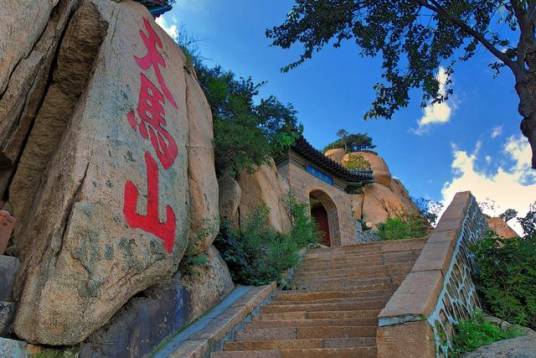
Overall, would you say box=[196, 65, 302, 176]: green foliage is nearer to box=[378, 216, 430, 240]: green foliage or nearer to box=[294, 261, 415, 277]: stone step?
box=[294, 261, 415, 277]: stone step

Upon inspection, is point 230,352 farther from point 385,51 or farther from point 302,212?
point 385,51

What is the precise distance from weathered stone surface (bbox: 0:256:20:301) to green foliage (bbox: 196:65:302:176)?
3405 mm

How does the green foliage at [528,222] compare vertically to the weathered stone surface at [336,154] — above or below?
below

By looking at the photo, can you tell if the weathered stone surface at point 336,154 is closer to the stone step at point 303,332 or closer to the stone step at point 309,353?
the stone step at point 303,332

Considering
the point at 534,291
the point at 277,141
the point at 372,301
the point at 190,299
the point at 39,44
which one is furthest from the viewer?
the point at 277,141

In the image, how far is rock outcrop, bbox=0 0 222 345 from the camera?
2.53 m

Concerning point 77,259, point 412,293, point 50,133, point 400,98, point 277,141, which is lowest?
point 412,293

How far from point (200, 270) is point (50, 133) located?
2158 mm

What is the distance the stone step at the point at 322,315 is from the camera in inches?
157

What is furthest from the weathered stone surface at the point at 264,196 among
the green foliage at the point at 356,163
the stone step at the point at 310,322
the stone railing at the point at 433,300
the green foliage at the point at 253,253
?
the green foliage at the point at 356,163

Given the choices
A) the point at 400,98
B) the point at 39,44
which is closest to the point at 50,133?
the point at 39,44

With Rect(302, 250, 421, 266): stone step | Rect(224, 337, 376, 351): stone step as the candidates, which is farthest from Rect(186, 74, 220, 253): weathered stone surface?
Rect(302, 250, 421, 266): stone step

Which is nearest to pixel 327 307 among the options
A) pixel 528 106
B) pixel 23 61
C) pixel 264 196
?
pixel 264 196

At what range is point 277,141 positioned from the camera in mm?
7691
